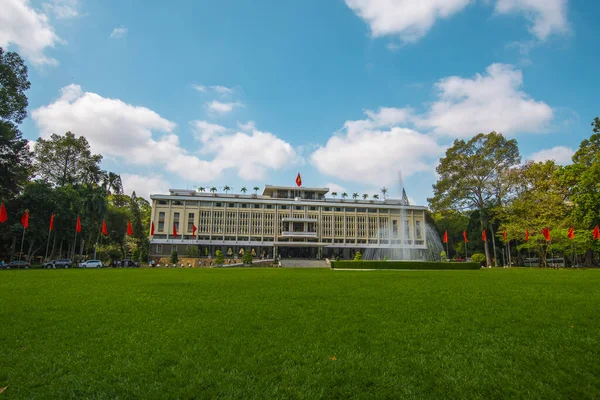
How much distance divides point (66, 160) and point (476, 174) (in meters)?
50.5

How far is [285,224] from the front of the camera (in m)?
68.6

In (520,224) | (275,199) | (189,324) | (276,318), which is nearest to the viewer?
(189,324)

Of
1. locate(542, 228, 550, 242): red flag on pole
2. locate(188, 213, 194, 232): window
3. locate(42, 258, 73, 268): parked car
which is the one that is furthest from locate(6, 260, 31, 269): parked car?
locate(542, 228, 550, 242): red flag on pole

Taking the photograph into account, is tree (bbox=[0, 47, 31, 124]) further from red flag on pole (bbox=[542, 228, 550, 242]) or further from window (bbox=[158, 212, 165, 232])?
red flag on pole (bbox=[542, 228, 550, 242])

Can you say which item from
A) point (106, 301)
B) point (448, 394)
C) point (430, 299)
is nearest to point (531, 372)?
point (448, 394)

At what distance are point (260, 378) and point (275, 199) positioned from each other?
64.1 meters

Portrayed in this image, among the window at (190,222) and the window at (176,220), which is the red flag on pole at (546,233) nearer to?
the window at (190,222)

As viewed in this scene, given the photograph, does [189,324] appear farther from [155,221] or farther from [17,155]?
[155,221]

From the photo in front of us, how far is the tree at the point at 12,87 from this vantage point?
1156 inches

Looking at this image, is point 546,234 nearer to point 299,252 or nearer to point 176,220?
point 299,252

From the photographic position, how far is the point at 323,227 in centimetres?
6931

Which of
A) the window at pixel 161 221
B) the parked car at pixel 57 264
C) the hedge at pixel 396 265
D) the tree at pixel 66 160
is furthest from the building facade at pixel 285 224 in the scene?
the hedge at pixel 396 265

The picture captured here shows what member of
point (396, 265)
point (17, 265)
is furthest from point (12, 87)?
point (396, 265)

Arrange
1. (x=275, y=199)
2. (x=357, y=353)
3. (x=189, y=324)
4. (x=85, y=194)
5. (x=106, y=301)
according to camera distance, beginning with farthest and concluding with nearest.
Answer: (x=275, y=199) → (x=85, y=194) → (x=106, y=301) → (x=189, y=324) → (x=357, y=353)
